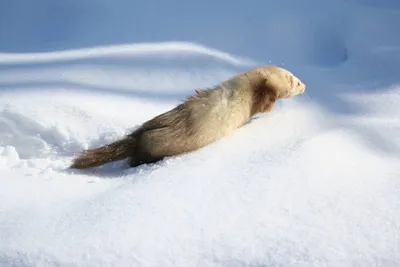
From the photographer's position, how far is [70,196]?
5.48 feet

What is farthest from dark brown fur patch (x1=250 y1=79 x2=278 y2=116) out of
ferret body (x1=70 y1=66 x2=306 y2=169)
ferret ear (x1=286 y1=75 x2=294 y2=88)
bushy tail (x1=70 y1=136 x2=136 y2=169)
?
bushy tail (x1=70 y1=136 x2=136 y2=169)

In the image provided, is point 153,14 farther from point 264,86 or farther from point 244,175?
point 244,175

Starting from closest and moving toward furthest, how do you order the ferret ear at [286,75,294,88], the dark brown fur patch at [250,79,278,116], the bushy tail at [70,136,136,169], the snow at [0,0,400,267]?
the snow at [0,0,400,267], the bushy tail at [70,136,136,169], the dark brown fur patch at [250,79,278,116], the ferret ear at [286,75,294,88]

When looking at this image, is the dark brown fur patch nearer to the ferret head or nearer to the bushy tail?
the ferret head

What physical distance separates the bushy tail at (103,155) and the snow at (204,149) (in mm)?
63

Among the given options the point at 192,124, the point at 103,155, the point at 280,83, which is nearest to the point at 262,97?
the point at 280,83

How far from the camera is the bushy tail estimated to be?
2.05m

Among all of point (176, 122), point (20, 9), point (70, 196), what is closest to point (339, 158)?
point (176, 122)

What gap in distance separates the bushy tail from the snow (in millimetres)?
63

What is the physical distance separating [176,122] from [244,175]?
472mm

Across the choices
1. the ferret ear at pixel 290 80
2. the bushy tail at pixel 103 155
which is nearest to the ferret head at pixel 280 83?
the ferret ear at pixel 290 80

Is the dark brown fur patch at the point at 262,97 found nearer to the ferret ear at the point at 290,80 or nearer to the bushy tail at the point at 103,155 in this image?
the ferret ear at the point at 290,80

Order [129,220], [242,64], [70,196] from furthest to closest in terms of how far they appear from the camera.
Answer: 1. [242,64]
2. [70,196]
3. [129,220]

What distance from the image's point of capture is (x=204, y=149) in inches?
82.7
